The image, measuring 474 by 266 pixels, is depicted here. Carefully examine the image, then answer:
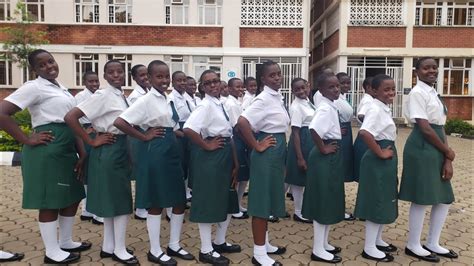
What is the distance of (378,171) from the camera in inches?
159

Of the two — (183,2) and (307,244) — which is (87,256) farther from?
(183,2)

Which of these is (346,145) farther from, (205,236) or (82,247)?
(82,247)

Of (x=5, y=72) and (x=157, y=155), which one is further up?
(x=5, y=72)

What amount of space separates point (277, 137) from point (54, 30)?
669 inches

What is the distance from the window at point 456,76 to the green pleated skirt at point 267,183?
58.1ft

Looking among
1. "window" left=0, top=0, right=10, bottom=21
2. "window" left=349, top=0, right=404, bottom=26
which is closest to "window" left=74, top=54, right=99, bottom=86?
"window" left=0, top=0, right=10, bottom=21

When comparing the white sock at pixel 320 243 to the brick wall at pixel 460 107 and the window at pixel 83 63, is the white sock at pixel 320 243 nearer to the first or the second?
the window at pixel 83 63

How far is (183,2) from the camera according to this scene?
722 inches

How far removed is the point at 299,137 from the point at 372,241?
5.44 ft

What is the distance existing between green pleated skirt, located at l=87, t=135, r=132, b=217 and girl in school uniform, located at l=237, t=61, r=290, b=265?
1119 millimetres

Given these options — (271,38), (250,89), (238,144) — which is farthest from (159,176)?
(271,38)

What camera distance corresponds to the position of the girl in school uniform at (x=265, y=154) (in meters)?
3.89

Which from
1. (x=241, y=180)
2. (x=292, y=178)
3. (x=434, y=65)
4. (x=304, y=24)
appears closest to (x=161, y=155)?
(x=241, y=180)

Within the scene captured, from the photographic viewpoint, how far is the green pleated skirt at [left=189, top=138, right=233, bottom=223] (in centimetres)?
396
